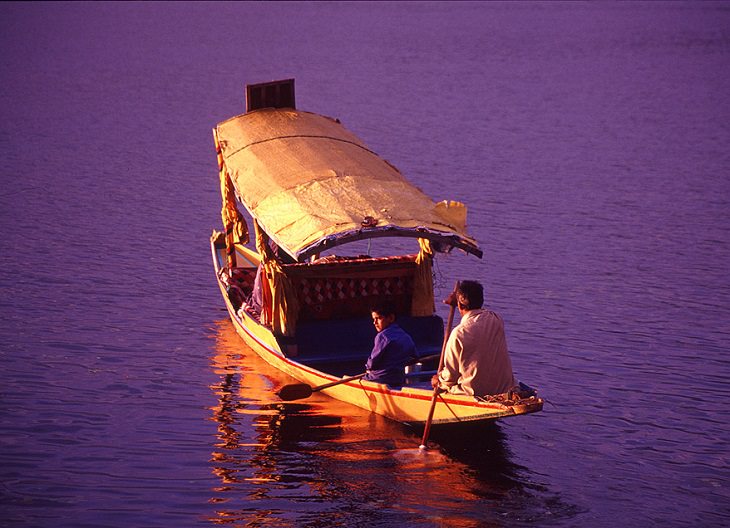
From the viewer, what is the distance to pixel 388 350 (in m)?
12.8

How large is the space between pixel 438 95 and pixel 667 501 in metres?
33.6

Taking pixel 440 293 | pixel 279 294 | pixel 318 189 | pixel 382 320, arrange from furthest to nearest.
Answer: pixel 440 293
pixel 318 189
pixel 279 294
pixel 382 320

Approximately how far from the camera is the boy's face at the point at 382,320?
1291cm

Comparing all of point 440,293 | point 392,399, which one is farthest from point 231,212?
point 392,399

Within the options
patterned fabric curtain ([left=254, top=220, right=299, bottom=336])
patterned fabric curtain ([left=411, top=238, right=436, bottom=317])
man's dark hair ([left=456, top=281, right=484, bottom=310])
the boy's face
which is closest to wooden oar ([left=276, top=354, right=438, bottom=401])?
the boy's face

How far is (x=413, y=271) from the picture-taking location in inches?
569

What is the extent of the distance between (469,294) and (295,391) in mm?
2547

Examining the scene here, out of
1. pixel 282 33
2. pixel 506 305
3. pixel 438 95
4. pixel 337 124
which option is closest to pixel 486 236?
pixel 506 305

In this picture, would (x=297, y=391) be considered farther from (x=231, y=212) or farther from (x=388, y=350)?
(x=231, y=212)

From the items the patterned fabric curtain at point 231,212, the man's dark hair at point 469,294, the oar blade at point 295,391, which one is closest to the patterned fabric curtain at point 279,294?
the oar blade at point 295,391

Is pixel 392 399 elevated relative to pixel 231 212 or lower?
lower

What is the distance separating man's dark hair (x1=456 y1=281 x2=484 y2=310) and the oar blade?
232 cm

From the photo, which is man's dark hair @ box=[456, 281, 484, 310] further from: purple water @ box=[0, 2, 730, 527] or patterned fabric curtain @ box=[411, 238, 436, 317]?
patterned fabric curtain @ box=[411, 238, 436, 317]

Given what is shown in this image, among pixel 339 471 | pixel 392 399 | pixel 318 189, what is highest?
pixel 318 189
